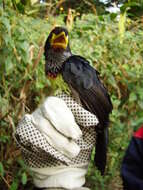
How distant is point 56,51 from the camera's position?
6.05 feet

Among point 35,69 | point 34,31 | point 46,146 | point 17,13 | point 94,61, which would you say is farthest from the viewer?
point 94,61

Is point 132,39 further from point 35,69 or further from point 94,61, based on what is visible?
point 35,69

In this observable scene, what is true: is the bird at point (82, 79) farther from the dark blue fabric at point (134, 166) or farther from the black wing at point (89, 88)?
the dark blue fabric at point (134, 166)

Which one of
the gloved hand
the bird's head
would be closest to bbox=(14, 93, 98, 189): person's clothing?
the gloved hand

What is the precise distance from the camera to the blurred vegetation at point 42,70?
2109 millimetres

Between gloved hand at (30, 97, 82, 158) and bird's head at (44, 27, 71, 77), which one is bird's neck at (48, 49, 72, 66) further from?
gloved hand at (30, 97, 82, 158)

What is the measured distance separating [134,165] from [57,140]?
443 millimetres

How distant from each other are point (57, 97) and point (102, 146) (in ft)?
1.10

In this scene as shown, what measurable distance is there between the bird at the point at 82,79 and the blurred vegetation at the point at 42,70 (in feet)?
0.74

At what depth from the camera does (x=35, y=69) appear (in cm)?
232

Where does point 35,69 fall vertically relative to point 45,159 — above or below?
above

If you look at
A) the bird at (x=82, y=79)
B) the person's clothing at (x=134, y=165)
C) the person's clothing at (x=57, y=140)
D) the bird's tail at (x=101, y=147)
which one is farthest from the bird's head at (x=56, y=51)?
the person's clothing at (x=134, y=165)

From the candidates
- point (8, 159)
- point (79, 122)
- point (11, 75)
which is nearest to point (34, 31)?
point (11, 75)

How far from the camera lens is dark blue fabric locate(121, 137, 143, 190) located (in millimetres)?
1338
